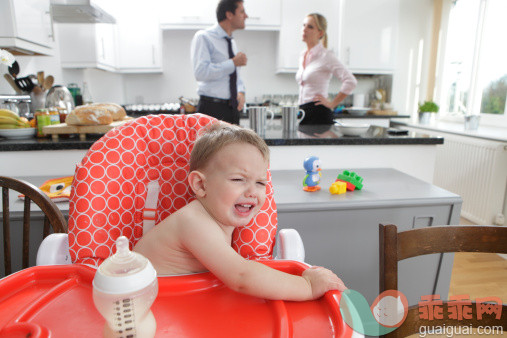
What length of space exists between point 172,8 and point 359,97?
2.40 metres

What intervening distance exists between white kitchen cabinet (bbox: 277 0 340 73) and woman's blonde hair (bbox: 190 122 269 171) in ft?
11.2

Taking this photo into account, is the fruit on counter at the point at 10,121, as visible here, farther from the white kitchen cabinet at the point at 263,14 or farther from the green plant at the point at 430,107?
the green plant at the point at 430,107

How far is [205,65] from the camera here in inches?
98.1

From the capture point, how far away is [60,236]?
0.79m

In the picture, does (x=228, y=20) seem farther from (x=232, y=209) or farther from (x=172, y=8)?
(x=232, y=209)

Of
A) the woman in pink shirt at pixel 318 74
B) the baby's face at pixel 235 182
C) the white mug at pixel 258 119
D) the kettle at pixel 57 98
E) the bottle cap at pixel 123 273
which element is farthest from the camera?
the woman in pink shirt at pixel 318 74

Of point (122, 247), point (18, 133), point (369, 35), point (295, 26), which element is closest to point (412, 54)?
point (369, 35)

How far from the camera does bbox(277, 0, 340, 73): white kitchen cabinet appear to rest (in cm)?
384

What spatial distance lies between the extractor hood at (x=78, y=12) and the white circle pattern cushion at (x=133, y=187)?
2.31 meters

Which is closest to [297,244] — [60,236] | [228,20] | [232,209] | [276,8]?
[232,209]

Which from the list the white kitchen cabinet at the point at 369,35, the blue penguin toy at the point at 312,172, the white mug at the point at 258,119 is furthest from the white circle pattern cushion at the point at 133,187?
the white kitchen cabinet at the point at 369,35

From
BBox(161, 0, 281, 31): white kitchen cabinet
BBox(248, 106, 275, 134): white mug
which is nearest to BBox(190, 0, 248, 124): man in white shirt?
BBox(248, 106, 275, 134): white mug

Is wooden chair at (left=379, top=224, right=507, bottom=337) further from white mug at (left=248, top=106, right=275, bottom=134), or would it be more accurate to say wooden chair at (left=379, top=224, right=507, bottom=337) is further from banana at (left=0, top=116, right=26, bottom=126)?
banana at (left=0, top=116, right=26, bottom=126)

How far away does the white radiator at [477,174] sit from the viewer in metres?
2.55
